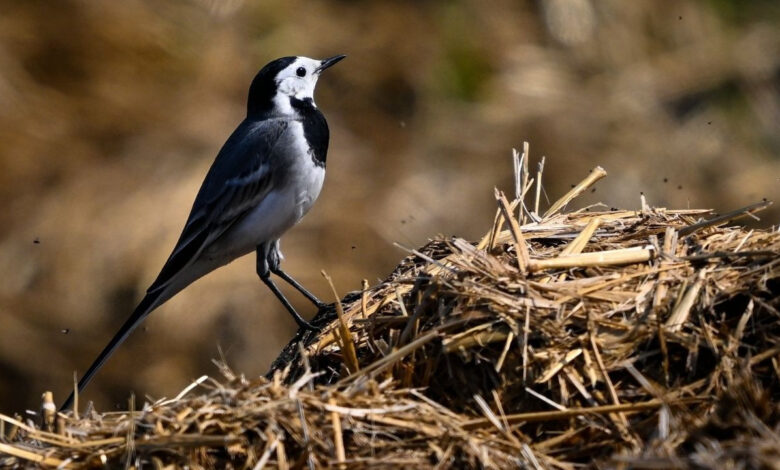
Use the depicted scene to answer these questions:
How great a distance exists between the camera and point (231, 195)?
6762 millimetres

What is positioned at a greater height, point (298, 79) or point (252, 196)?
point (298, 79)

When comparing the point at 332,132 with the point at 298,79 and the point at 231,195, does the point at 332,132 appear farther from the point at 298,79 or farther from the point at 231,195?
the point at 231,195

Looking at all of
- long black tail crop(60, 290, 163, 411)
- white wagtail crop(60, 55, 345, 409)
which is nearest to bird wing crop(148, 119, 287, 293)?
white wagtail crop(60, 55, 345, 409)

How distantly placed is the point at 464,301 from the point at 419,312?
7.6 inches

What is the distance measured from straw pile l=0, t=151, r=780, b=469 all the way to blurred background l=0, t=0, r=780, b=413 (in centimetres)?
506

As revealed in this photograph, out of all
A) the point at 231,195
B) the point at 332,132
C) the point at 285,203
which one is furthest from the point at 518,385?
the point at 332,132

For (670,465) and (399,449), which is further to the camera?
(399,449)

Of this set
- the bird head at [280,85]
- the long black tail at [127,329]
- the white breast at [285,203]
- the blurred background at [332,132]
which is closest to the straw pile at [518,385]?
the long black tail at [127,329]

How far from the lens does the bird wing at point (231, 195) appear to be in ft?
22.1

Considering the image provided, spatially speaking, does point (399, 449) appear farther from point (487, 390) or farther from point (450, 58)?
point (450, 58)

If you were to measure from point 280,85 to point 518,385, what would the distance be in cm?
341

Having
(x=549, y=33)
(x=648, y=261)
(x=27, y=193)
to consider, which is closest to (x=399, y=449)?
(x=648, y=261)

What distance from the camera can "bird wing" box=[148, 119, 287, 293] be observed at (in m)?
6.74

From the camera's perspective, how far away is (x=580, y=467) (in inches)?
155
